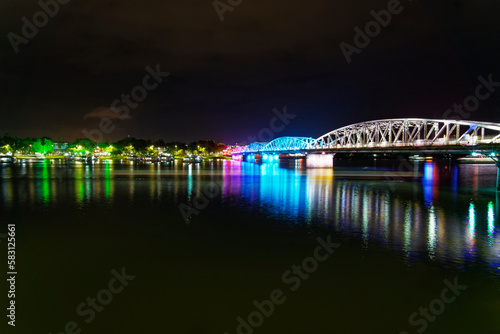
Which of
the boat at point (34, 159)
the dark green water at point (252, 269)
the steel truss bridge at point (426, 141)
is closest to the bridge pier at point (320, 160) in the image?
the steel truss bridge at point (426, 141)

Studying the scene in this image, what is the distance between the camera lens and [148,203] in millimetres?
26359

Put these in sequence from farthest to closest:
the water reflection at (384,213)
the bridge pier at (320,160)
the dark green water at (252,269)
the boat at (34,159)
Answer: the boat at (34,159) → the bridge pier at (320,160) → the water reflection at (384,213) → the dark green water at (252,269)

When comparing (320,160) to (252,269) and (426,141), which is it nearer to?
(426,141)

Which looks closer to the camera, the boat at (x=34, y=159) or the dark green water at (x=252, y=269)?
the dark green water at (x=252, y=269)

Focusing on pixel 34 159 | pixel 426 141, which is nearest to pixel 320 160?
pixel 426 141

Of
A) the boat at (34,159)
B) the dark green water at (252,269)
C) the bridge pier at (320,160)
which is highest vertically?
the boat at (34,159)

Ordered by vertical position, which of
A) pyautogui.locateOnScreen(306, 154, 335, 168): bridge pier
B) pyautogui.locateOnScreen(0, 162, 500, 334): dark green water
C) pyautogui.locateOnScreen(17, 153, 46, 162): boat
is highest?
pyautogui.locateOnScreen(17, 153, 46, 162): boat

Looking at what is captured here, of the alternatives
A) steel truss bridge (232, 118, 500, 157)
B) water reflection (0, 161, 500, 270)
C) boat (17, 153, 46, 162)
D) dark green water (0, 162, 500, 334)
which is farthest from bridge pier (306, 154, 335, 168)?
dark green water (0, 162, 500, 334)

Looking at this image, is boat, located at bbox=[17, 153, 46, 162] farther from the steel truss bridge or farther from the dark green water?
the dark green water

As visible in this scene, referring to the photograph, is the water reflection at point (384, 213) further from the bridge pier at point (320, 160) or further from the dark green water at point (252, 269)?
the bridge pier at point (320, 160)

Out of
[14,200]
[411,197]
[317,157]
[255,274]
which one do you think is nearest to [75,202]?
[14,200]

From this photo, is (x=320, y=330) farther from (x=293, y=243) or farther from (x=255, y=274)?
(x=293, y=243)

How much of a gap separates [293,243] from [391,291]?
546cm

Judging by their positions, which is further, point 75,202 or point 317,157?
point 317,157
